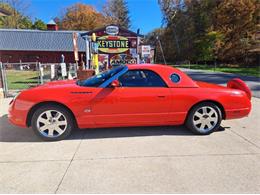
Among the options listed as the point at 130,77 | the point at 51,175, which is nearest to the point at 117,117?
the point at 130,77

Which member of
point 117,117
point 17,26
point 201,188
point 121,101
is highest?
point 17,26

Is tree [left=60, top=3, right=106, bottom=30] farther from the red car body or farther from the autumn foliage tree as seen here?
the red car body

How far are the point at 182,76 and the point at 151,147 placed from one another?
161 cm

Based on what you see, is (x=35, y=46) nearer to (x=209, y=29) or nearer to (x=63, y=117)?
(x=209, y=29)

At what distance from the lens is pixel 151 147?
3.99 metres

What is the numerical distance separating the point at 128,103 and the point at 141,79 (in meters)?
0.57

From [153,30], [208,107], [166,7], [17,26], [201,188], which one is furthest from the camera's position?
[153,30]

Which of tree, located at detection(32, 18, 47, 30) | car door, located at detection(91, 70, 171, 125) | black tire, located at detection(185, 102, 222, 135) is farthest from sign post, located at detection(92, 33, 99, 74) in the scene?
tree, located at detection(32, 18, 47, 30)

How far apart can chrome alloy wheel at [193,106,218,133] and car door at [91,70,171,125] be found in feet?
2.11

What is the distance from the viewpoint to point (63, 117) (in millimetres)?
4301

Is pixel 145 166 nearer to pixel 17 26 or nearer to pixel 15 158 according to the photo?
pixel 15 158

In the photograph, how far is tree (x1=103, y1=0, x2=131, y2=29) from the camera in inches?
2399

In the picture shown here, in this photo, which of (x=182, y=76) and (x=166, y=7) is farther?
(x=166, y=7)

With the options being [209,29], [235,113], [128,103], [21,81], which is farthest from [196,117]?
[209,29]
